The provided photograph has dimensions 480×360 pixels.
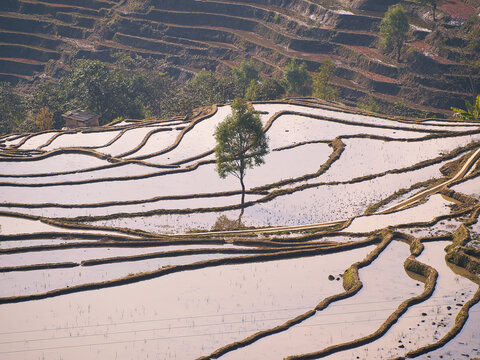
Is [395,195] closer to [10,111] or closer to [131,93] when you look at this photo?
[131,93]

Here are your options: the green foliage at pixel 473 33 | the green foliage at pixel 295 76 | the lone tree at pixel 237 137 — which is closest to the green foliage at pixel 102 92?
the green foliage at pixel 295 76

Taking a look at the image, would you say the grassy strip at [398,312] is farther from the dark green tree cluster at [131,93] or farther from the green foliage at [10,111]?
the green foliage at [10,111]

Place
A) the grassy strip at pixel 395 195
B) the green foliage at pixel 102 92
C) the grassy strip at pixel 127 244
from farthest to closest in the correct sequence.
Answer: the green foliage at pixel 102 92, the grassy strip at pixel 395 195, the grassy strip at pixel 127 244

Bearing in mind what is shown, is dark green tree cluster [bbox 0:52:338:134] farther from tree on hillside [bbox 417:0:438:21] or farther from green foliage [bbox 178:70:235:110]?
tree on hillside [bbox 417:0:438:21]

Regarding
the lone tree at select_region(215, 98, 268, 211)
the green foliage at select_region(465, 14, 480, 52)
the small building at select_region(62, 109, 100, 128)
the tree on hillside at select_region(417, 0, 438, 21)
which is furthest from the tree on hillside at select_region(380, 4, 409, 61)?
the lone tree at select_region(215, 98, 268, 211)

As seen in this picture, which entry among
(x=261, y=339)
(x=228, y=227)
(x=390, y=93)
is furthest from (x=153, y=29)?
(x=261, y=339)

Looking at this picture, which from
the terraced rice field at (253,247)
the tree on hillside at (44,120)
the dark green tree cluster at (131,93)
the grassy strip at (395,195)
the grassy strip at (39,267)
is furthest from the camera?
the dark green tree cluster at (131,93)
